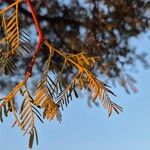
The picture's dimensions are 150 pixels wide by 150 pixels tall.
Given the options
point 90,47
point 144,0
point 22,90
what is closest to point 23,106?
point 22,90

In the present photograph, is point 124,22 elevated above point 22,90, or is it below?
above

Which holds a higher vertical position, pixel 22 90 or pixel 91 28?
pixel 91 28

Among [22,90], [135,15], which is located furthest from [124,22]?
[22,90]

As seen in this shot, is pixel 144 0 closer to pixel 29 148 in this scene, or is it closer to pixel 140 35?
pixel 140 35

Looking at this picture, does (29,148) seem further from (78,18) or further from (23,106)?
(78,18)

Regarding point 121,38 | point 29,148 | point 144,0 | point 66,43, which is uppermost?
point 144,0

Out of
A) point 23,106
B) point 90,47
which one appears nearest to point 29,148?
point 23,106

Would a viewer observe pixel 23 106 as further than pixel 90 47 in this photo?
No

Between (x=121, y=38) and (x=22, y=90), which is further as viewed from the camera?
(x=121, y=38)
